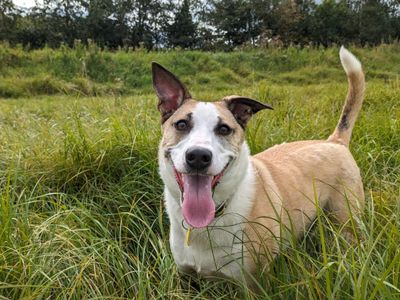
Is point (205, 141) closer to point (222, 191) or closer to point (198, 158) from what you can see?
point (198, 158)

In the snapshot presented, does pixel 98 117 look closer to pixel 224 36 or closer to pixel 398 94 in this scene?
pixel 398 94

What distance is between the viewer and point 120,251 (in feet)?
7.84

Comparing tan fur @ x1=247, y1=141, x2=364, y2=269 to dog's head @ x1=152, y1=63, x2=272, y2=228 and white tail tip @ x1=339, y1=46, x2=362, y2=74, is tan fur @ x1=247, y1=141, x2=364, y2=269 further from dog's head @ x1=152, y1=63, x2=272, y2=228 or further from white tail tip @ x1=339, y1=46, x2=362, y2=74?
white tail tip @ x1=339, y1=46, x2=362, y2=74

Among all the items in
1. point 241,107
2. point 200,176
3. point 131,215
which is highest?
point 241,107

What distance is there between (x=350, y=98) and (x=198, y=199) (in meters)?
1.89

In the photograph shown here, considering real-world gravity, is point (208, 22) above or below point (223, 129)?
above

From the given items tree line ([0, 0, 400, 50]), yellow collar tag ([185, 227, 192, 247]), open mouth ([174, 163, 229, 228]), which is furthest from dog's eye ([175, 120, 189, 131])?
tree line ([0, 0, 400, 50])

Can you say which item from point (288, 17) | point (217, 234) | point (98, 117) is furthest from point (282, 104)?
point (288, 17)

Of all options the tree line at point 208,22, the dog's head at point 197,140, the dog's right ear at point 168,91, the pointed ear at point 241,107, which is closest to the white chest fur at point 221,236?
the dog's head at point 197,140

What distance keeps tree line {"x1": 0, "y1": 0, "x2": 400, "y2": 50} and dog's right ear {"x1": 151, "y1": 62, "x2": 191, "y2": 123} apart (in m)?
22.9

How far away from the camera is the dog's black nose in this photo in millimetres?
2043

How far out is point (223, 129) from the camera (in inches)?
92.8

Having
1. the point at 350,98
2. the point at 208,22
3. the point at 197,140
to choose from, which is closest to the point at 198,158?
the point at 197,140

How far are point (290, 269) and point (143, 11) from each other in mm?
29941
